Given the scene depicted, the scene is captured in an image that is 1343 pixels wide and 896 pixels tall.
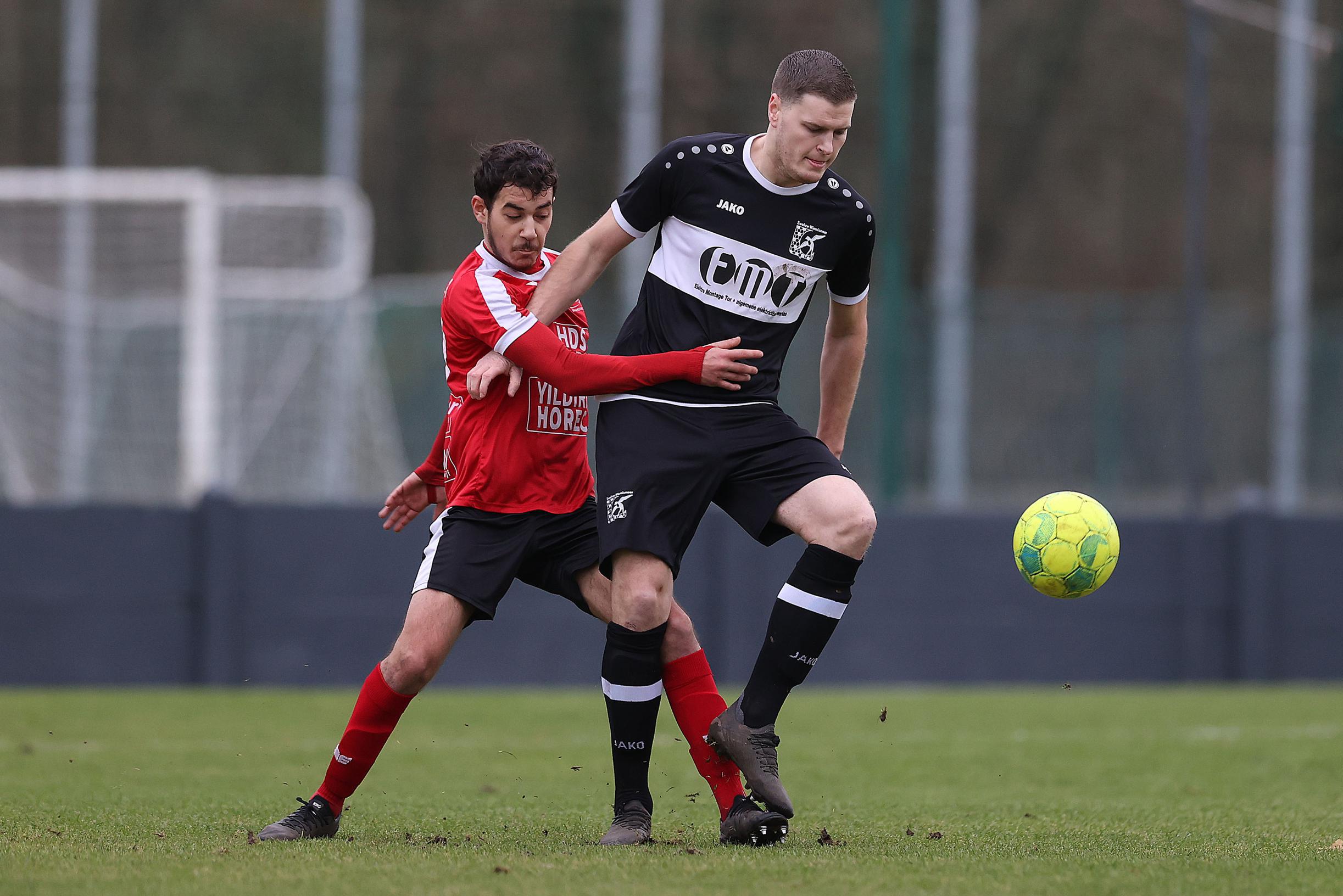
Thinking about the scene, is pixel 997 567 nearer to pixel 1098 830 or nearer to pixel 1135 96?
pixel 1098 830

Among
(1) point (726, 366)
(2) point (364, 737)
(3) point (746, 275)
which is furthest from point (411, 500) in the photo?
(3) point (746, 275)

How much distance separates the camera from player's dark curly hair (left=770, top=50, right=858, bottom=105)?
4.88 meters

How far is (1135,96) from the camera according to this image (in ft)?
75.2

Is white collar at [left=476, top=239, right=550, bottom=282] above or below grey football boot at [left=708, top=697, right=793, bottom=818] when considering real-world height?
above

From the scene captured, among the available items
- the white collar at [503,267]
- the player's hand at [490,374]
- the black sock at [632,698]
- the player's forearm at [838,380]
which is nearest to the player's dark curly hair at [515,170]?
the white collar at [503,267]

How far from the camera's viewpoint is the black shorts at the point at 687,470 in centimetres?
500

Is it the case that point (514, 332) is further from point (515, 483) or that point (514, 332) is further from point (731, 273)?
point (731, 273)

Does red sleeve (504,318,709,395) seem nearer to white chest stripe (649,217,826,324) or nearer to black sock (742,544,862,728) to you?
white chest stripe (649,217,826,324)

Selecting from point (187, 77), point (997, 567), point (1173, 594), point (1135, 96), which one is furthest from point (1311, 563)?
point (187, 77)

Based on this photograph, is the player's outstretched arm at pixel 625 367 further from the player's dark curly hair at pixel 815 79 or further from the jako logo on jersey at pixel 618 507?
the player's dark curly hair at pixel 815 79

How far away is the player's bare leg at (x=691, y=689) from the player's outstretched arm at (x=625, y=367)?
0.63m

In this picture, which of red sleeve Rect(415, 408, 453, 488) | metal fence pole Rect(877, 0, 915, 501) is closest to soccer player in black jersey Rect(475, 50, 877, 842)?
red sleeve Rect(415, 408, 453, 488)

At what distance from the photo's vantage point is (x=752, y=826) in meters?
4.92

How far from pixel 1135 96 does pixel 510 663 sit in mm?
14801
